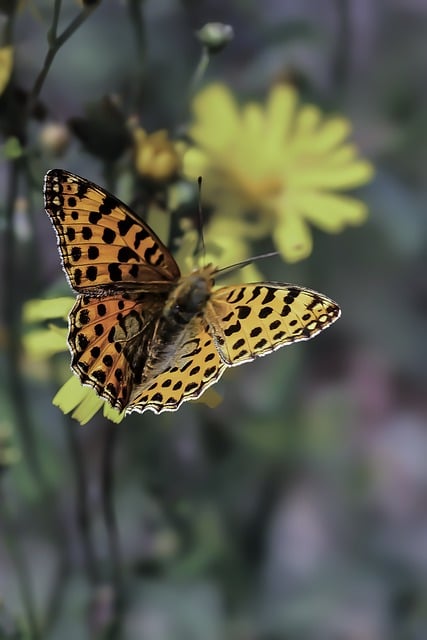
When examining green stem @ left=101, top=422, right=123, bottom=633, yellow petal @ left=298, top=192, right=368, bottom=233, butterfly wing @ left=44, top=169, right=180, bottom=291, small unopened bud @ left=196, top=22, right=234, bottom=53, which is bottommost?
green stem @ left=101, top=422, right=123, bottom=633

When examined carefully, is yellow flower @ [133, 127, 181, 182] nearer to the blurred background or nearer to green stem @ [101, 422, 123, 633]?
the blurred background

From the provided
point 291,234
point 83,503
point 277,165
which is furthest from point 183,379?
point 277,165

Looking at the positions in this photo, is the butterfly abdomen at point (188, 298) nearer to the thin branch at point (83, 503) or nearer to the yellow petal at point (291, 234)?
the thin branch at point (83, 503)

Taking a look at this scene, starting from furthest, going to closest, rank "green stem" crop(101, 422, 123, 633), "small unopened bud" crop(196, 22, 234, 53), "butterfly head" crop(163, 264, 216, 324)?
"green stem" crop(101, 422, 123, 633)
"small unopened bud" crop(196, 22, 234, 53)
"butterfly head" crop(163, 264, 216, 324)

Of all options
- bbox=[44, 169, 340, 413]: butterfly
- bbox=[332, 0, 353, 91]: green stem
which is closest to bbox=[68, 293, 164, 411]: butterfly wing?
bbox=[44, 169, 340, 413]: butterfly

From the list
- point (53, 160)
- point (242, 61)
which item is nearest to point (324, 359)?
point (242, 61)

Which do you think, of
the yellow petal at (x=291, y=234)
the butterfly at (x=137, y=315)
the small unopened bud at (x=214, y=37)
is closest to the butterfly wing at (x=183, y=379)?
the butterfly at (x=137, y=315)
